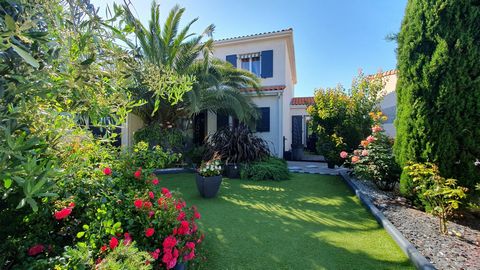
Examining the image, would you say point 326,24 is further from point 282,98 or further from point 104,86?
point 104,86

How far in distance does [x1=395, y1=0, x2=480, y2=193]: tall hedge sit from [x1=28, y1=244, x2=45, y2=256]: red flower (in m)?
6.36

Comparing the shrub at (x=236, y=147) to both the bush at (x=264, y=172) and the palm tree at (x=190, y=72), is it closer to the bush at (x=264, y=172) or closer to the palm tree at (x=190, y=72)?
the bush at (x=264, y=172)

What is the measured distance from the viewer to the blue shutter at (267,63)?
14195 mm

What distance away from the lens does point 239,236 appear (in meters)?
4.09

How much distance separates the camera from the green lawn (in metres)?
3.29

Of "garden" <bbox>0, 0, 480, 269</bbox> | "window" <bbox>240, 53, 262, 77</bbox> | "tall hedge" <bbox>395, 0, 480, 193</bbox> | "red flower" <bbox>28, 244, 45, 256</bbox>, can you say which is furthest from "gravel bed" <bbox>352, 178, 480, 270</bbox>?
"window" <bbox>240, 53, 262, 77</bbox>

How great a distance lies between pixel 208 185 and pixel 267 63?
10118 millimetres

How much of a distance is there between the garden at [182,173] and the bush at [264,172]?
0.17ft

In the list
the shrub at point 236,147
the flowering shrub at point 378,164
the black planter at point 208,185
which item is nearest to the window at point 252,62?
the shrub at point 236,147

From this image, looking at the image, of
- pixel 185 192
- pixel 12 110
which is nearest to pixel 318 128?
pixel 185 192

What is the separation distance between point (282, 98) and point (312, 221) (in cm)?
932

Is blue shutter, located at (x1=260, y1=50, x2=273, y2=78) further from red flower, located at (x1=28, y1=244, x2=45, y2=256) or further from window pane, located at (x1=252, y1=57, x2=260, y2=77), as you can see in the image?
red flower, located at (x1=28, y1=244, x2=45, y2=256)

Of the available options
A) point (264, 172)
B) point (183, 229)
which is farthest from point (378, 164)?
point (183, 229)

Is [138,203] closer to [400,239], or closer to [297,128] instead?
[400,239]
